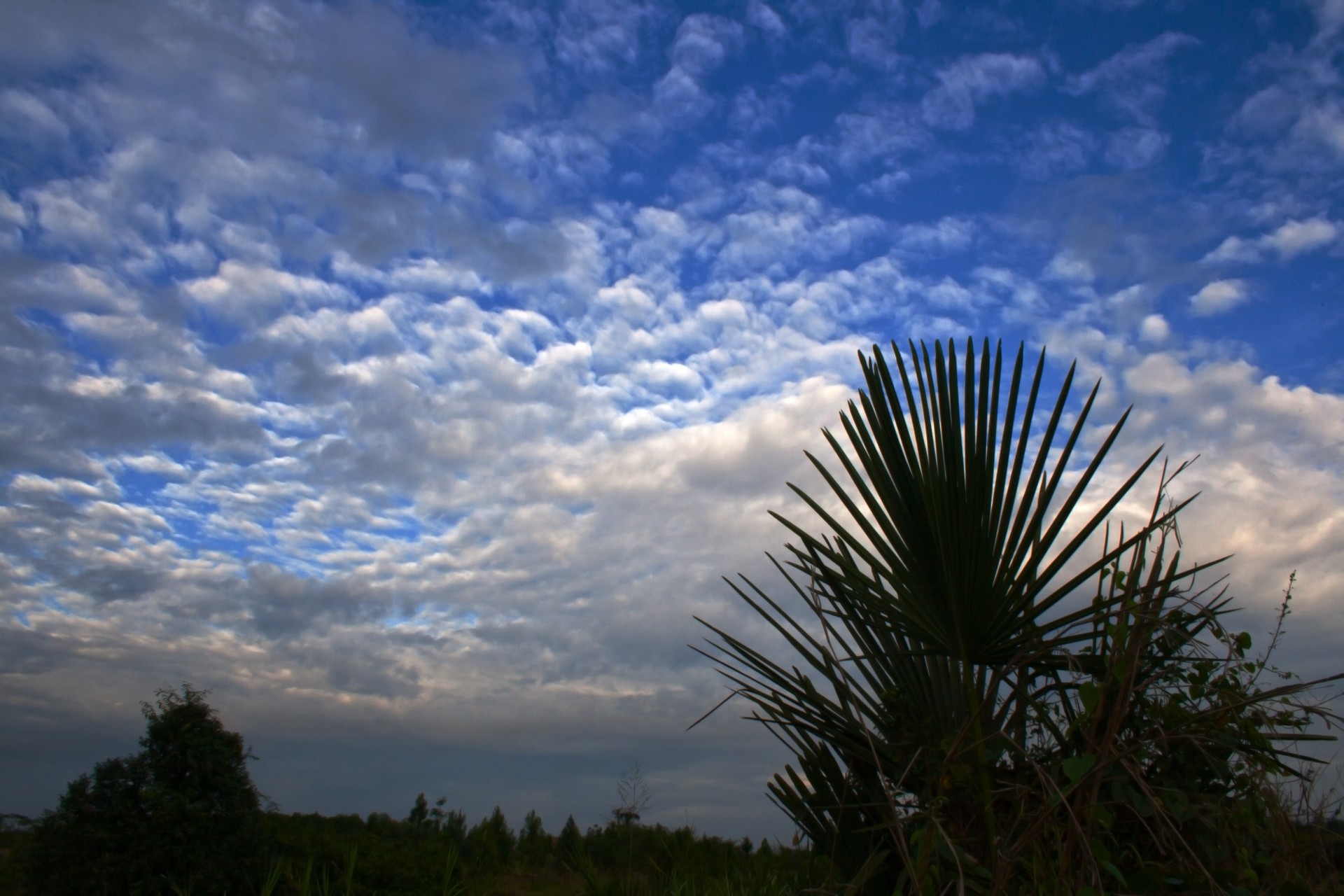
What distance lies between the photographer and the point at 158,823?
803 centimetres

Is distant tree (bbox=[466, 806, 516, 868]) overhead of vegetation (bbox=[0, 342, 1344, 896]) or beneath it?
beneath

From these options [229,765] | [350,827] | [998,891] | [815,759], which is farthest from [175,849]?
[998,891]

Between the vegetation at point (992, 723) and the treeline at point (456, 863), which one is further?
the treeline at point (456, 863)

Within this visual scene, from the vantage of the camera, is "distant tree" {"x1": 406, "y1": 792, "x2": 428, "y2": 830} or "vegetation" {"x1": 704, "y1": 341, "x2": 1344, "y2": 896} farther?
"distant tree" {"x1": 406, "y1": 792, "x2": 428, "y2": 830}

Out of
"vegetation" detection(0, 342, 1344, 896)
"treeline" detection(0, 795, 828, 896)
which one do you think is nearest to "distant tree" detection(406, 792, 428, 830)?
"treeline" detection(0, 795, 828, 896)

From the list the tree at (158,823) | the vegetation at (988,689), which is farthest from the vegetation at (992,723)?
the tree at (158,823)

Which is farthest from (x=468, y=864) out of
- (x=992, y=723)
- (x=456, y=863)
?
(x=992, y=723)

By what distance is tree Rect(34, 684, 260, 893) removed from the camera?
7828mm

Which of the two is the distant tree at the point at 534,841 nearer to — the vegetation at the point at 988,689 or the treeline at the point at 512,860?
the treeline at the point at 512,860

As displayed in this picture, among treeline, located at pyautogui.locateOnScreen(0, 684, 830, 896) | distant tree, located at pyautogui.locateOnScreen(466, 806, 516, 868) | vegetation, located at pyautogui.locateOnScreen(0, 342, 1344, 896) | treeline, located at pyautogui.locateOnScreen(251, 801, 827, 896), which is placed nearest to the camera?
vegetation, located at pyautogui.locateOnScreen(0, 342, 1344, 896)

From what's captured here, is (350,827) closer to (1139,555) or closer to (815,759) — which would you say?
(815,759)

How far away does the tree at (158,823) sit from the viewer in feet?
25.7

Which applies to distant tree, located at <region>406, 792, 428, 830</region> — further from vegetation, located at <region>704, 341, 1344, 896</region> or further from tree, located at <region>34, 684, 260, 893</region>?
vegetation, located at <region>704, 341, 1344, 896</region>

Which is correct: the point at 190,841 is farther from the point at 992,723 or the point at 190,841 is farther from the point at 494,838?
the point at 992,723
